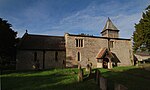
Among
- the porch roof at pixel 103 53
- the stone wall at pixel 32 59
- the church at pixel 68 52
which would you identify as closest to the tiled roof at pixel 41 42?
the church at pixel 68 52

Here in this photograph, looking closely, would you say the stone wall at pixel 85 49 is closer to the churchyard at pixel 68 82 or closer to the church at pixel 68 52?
the church at pixel 68 52

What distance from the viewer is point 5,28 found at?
31.8 m

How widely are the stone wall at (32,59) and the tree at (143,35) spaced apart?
17.8 m

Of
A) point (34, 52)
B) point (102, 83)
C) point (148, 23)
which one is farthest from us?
point (148, 23)

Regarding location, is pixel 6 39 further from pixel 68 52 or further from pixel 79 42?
pixel 79 42

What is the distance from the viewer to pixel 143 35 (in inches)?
1667

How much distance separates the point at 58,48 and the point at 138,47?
1901 centimetres

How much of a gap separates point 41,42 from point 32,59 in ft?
15.2

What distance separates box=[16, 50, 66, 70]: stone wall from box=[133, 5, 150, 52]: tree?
17.8 m

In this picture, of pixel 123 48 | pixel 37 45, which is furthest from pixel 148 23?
pixel 37 45

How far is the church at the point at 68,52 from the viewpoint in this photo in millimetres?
38094

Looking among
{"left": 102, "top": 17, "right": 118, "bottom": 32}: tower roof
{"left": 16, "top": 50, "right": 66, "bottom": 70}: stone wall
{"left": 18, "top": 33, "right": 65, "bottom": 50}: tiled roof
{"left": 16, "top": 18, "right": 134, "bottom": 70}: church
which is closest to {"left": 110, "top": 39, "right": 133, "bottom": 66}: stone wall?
{"left": 16, "top": 18, "right": 134, "bottom": 70}: church

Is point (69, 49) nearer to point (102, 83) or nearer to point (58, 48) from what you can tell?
point (58, 48)

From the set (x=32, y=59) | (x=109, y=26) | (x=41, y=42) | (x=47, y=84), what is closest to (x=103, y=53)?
(x=41, y=42)
